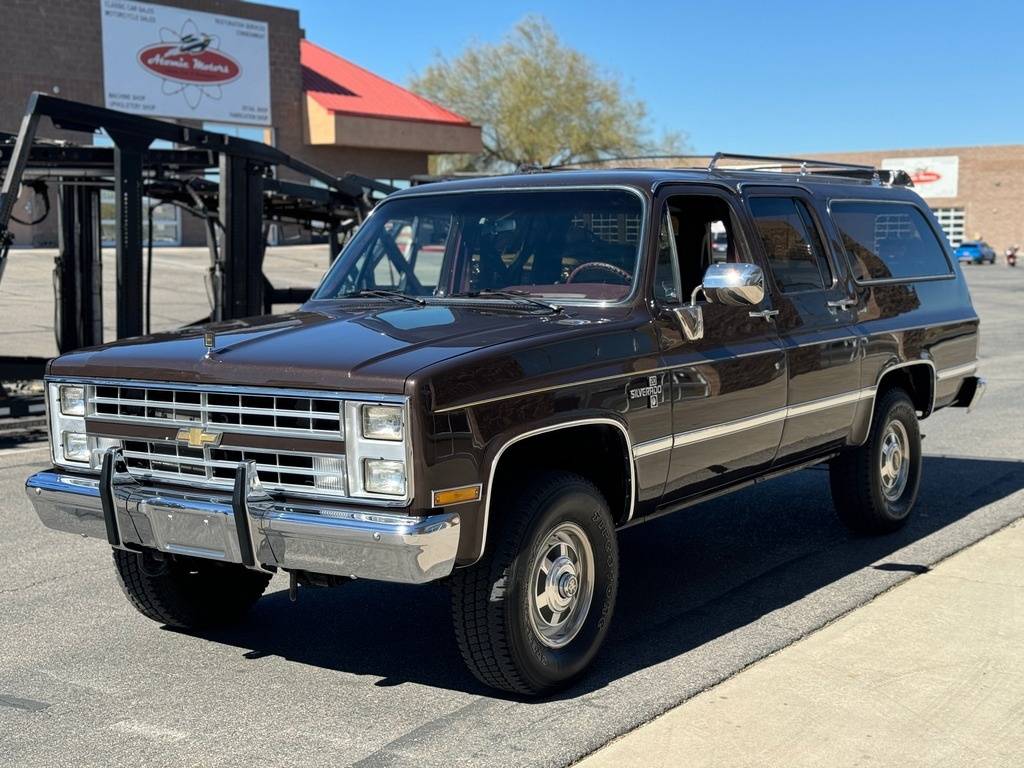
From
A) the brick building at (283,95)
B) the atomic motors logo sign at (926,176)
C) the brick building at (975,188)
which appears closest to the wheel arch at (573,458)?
the brick building at (283,95)

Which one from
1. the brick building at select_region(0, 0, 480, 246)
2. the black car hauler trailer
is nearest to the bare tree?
the brick building at select_region(0, 0, 480, 246)

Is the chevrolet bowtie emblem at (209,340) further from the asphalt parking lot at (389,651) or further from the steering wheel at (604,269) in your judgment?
the steering wheel at (604,269)

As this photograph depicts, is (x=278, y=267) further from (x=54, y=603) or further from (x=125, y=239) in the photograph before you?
(x=54, y=603)

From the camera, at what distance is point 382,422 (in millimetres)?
4359

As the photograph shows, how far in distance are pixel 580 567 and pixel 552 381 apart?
0.78 m

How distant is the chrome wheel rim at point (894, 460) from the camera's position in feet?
24.6

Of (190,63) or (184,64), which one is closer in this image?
(184,64)

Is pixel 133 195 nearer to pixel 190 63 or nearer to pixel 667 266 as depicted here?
pixel 667 266

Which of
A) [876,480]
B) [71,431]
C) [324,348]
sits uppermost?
[324,348]

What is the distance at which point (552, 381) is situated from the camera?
480 cm

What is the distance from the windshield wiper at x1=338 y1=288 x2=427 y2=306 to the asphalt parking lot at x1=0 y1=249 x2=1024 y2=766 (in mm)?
1463

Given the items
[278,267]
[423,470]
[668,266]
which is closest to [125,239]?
[668,266]

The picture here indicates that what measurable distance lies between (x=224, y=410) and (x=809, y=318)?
3244mm

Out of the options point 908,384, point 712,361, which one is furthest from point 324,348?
point 908,384
